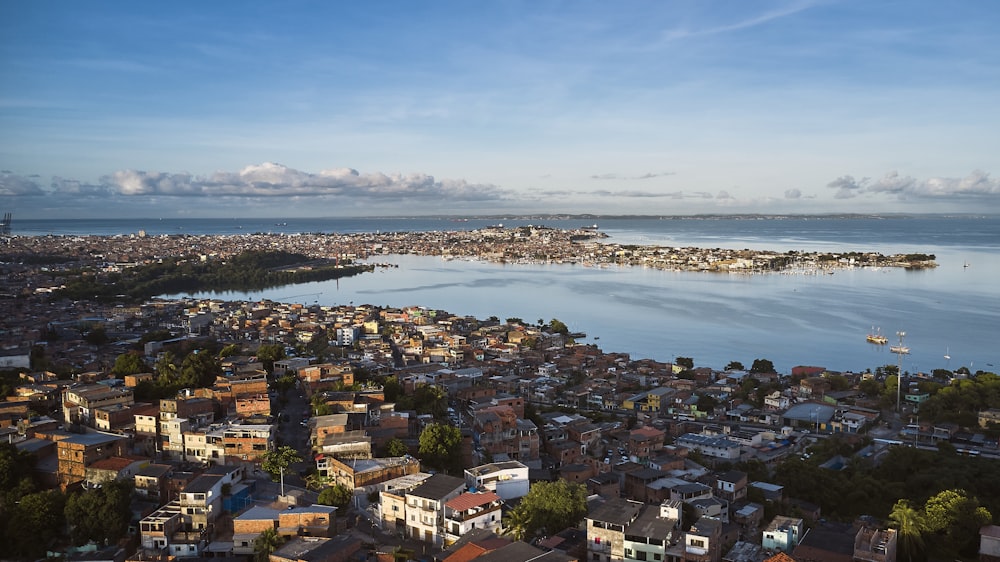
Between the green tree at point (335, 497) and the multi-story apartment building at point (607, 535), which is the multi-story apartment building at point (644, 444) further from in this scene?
the green tree at point (335, 497)

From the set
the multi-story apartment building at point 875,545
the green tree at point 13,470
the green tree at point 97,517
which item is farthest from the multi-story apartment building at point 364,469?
the multi-story apartment building at point 875,545

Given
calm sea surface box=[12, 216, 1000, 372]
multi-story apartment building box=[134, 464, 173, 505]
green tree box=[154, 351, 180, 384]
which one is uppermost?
green tree box=[154, 351, 180, 384]

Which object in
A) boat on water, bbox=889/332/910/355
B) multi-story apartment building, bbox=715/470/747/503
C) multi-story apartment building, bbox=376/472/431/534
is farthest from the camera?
boat on water, bbox=889/332/910/355

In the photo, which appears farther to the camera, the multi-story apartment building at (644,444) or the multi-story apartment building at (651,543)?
the multi-story apartment building at (644,444)

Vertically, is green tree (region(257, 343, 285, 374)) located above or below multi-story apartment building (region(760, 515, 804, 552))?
above

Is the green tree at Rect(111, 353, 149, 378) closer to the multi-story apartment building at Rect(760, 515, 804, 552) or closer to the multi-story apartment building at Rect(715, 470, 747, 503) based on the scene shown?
the multi-story apartment building at Rect(715, 470, 747, 503)

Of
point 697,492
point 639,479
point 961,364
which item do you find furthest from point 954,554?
point 961,364

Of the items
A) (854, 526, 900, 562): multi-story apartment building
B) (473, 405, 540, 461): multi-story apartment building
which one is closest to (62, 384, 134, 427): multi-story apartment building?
(473, 405, 540, 461): multi-story apartment building
